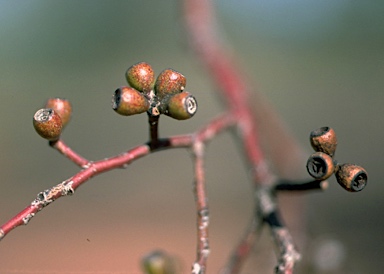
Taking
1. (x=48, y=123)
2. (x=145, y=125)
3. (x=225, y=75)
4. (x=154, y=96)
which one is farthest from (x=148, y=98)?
(x=145, y=125)

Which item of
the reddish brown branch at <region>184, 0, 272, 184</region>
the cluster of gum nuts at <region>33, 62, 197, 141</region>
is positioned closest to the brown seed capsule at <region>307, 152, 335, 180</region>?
the cluster of gum nuts at <region>33, 62, 197, 141</region>

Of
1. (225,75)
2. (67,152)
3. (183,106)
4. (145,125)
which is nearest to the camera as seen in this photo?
(183,106)

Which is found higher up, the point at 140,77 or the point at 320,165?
the point at 140,77

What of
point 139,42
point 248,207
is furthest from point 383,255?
point 139,42

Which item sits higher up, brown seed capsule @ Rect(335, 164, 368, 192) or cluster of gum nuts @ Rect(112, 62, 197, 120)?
cluster of gum nuts @ Rect(112, 62, 197, 120)

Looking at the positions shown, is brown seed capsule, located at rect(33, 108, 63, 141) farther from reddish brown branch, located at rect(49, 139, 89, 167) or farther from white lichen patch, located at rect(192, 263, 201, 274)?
white lichen patch, located at rect(192, 263, 201, 274)

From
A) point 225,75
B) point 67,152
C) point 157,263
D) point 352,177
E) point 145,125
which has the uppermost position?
point 145,125

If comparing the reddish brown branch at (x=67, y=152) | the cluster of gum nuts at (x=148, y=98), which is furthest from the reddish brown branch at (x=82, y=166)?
the cluster of gum nuts at (x=148, y=98)

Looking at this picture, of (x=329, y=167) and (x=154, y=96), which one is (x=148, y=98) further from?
(x=329, y=167)
